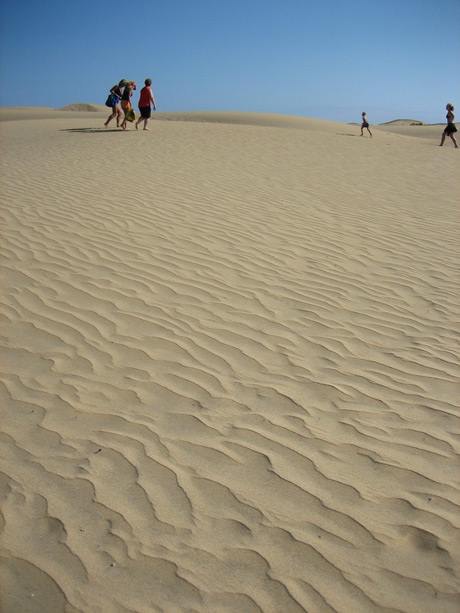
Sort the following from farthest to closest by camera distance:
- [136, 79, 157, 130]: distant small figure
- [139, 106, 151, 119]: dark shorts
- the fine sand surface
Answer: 1. [139, 106, 151, 119]: dark shorts
2. [136, 79, 157, 130]: distant small figure
3. the fine sand surface

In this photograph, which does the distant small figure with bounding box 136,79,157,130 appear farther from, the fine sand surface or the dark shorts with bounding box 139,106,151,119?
the fine sand surface

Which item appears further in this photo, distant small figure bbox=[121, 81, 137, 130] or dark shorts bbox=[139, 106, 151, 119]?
dark shorts bbox=[139, 106, 151, 119]

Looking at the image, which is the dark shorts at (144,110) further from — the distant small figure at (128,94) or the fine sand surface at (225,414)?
the fine sand surface at (225,414)

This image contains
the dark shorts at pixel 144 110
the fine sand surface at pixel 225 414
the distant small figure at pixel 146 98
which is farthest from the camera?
the dark shorts at pixel 144 110

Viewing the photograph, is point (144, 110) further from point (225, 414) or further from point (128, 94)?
point (225, 414)

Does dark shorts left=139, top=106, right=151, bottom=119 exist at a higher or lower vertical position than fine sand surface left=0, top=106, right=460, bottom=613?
higher

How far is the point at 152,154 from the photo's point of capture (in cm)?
1313

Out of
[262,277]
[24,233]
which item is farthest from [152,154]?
[262,277]

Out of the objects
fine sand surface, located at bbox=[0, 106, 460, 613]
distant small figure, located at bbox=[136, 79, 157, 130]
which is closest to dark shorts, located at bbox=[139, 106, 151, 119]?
distant small figure, located at bbox=[136, 79, 157, 130]

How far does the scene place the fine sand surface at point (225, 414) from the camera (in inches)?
88.0

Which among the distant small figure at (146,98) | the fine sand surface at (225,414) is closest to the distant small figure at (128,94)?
the distant small figure at (146,98)

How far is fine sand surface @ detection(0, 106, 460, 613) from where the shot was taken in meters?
2.23

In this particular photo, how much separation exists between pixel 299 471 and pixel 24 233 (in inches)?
198

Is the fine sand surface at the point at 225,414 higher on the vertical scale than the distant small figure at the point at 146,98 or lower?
lower
